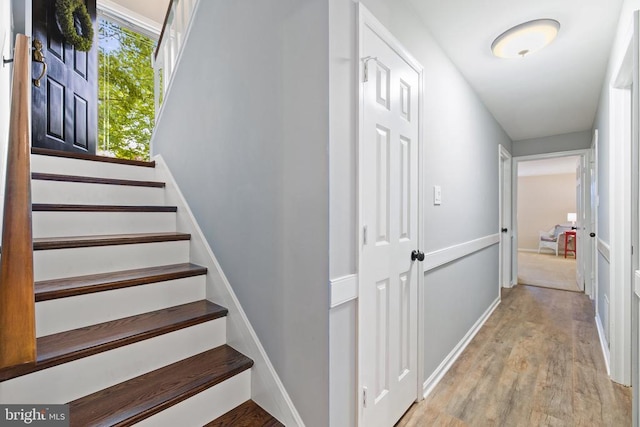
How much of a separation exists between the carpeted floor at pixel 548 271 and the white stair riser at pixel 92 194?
5.36 m

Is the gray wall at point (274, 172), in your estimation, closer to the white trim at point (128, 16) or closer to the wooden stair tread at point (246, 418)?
the wooden stair tread at point (246, 418)

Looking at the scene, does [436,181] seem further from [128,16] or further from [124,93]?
[128,16]

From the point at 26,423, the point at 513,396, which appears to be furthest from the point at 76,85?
the point at 513,396

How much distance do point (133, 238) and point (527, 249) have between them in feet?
34.2

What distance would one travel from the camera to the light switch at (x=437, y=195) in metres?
2.01

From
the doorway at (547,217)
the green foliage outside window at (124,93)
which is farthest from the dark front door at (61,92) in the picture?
the doorway at (547,217)

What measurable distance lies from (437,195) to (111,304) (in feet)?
6.56

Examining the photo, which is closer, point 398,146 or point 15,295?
point 15,295

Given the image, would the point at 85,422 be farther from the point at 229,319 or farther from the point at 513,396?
the point at 513,396

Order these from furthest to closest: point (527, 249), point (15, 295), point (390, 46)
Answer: point (527, 249) → point (390, 46) → point (15, 295)

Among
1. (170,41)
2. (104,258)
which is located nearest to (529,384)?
(104,258)

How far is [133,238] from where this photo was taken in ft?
5.73

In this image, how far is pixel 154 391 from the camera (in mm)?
1217

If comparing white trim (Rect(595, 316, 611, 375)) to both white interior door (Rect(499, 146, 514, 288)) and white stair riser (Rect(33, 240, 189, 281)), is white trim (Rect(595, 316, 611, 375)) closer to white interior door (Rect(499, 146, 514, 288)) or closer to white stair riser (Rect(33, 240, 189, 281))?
white interior door (Rect(499, 146, 514, 288))
